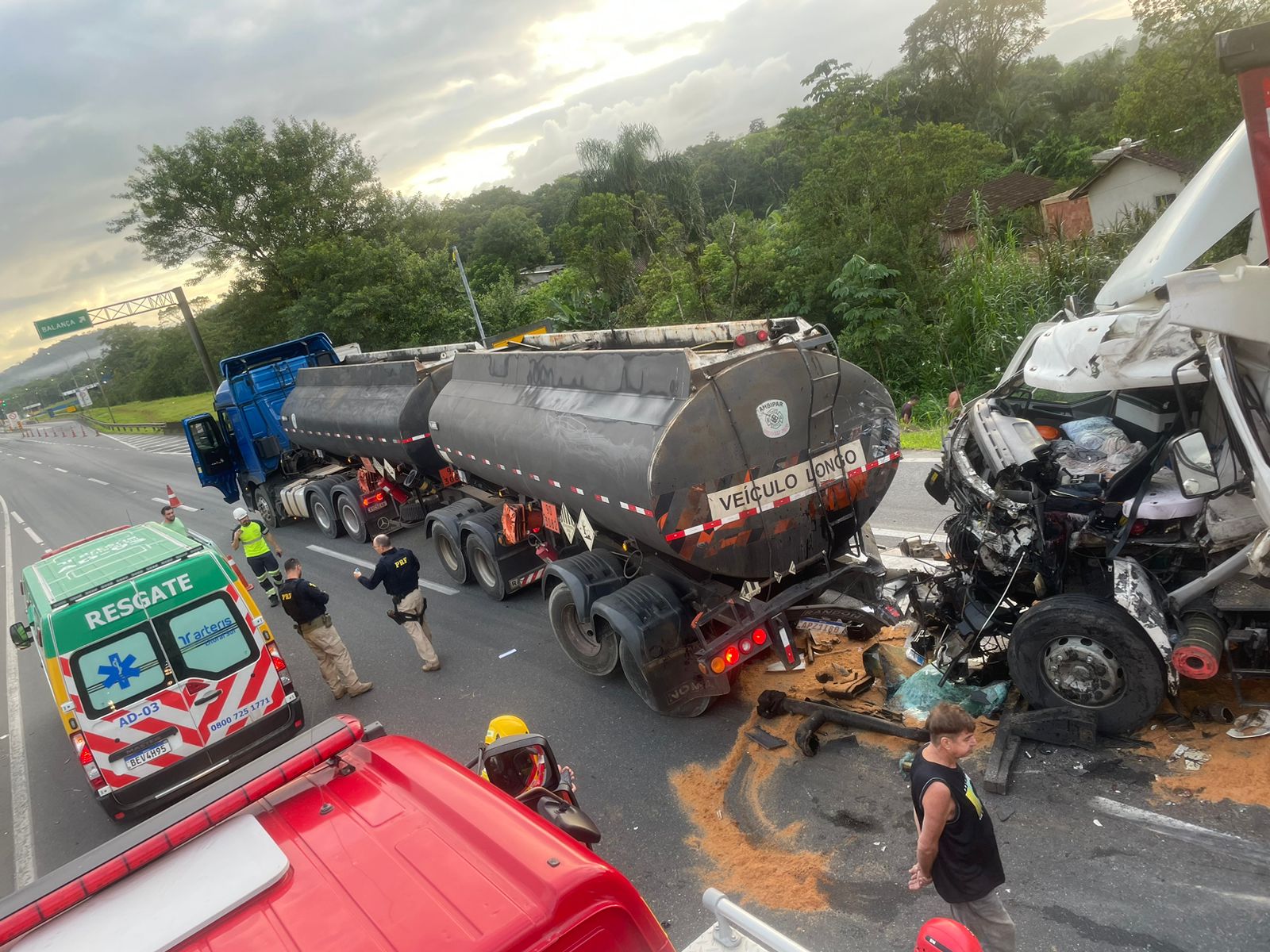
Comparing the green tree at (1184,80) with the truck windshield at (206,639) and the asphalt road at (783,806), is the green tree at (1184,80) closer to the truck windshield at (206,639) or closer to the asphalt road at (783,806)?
the asphalt road at (783,806)

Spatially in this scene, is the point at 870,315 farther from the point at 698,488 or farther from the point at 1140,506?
the point at 1140,506

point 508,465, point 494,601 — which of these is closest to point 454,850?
point 508,465

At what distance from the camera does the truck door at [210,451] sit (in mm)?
16219


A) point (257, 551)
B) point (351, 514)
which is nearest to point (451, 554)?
point (257, 551)

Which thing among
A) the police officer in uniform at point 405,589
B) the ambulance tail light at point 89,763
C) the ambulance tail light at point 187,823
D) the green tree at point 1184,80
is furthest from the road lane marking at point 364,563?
the green tree at point 1184,80

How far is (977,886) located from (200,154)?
3952 centimetres

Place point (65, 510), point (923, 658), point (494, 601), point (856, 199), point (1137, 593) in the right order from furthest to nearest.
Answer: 1. point (65, 510)
2. point (856, 199)
3. point (494, 601)
4. point (923, 658)
5. point (1137, 593)

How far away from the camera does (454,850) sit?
2307 mm

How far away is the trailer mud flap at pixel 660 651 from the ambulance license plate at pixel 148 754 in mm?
3503

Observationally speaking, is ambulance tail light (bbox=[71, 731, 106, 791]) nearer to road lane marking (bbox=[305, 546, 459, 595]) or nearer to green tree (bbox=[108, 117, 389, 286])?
road lane marking (bbox=[305, 546, 459, 595])

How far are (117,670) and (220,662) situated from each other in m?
0.69

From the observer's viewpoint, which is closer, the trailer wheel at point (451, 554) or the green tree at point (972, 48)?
the trailer wheel at point (451, 554)

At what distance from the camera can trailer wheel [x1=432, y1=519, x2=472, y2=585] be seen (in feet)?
33.1

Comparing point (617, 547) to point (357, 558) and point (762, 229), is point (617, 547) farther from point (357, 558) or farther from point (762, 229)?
point (762, 229)
